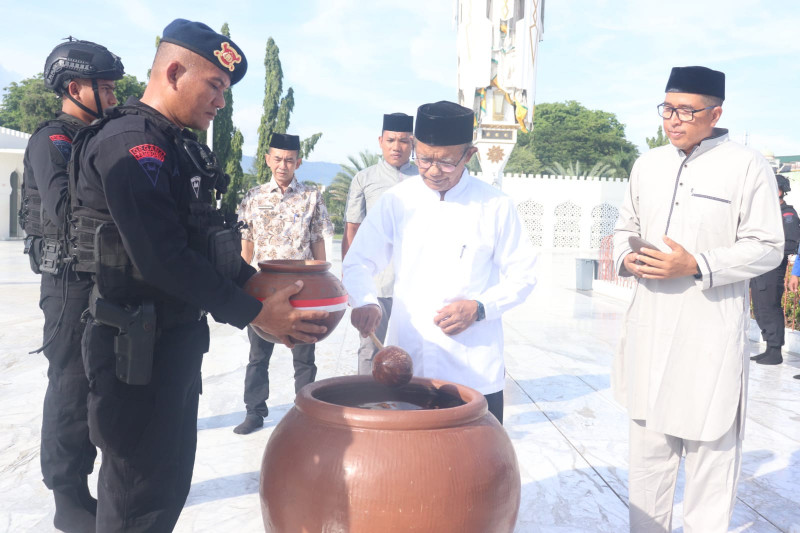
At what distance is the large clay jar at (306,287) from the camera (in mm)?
2117

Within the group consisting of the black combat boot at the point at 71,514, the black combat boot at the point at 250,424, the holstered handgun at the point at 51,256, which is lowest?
the black combat boot at the point at 250,424

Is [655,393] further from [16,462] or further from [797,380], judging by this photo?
[797,380]

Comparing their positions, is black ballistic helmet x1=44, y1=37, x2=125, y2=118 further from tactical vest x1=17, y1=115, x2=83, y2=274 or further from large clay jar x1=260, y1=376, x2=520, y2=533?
large clay jar x1=260, y1=376, x2=520, y2=533

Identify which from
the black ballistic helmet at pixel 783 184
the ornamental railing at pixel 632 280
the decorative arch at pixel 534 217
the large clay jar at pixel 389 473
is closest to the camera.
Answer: the large clay jar at pixel 389 473

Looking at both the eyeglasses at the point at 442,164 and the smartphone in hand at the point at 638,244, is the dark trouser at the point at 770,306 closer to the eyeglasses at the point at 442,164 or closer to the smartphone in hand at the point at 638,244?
the smartphone in hand at the point at 638,244

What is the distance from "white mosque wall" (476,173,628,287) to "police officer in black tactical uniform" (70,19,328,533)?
3394 centimetres

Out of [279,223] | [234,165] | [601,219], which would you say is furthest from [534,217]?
[279,223]

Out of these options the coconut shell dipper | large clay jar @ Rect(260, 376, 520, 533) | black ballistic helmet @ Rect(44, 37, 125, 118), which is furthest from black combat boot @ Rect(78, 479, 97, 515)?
black ballistic helmet @ Rect(44, 37, 125, 118)

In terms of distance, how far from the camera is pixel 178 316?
2.07m

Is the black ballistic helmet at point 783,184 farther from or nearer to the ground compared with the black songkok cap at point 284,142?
nearer to the ground

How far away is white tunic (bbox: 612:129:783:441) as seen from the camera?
2.58m

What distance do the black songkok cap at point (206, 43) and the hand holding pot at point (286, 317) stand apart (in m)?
0.74

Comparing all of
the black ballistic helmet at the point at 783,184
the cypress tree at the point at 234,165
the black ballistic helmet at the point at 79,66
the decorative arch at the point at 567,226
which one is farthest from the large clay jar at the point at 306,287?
the decorative arch at the point at 567,226

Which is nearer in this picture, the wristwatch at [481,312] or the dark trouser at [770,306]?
the wristwatch at [481,312]
